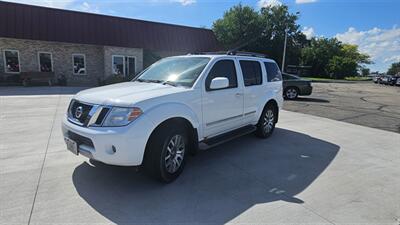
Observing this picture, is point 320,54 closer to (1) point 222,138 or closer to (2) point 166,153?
(1) point 222,138

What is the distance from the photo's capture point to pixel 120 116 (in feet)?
10.5

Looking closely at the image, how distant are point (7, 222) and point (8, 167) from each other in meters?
1.68

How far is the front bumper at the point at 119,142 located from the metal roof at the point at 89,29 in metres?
18.0

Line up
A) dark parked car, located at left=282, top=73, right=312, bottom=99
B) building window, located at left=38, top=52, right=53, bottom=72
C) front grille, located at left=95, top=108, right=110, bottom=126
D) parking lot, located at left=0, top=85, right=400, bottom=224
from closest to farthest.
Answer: parking lot, located at left=0, top=85, right=400, bottom=224 → front grille, located at left=95, top=108, right=110, bottom=126 → dark parked car, located at left=282, top=73, right=312, bottom=99 → building window, located at left=38, top=52, right=53, bottom=72

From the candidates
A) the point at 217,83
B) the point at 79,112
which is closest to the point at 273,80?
the point at 217,83

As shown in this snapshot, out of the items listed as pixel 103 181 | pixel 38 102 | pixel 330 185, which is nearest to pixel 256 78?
pixel 330 185

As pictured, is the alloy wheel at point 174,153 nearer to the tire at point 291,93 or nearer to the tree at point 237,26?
the tire at point 291,93

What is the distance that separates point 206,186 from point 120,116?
1.59 metres

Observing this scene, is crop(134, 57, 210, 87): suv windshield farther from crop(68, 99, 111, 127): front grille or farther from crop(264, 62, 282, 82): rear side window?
crop(264, 62, 282, 82): rear side window

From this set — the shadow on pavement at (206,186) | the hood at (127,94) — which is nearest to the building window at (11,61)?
the shadow on pavement at (206,186)

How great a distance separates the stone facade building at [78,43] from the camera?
17422mm

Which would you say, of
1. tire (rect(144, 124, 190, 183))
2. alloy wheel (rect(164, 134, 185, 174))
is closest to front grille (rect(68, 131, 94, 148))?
tire (rect(144, 124, 190, 183))

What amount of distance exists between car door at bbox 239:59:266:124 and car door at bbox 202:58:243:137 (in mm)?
219

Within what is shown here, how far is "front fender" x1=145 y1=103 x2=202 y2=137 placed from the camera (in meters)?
3.35
